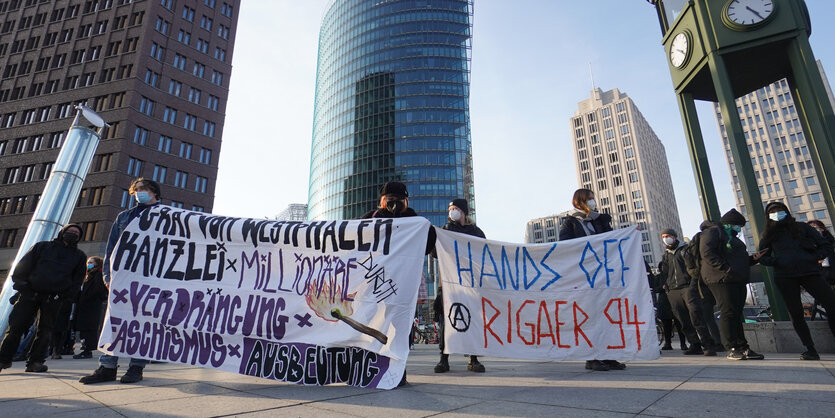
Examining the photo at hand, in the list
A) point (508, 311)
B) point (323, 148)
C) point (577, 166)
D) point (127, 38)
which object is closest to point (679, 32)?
point (508, 311)

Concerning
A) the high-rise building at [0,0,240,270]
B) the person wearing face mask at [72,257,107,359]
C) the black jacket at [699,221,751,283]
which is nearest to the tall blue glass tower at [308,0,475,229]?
the high-rise building at [0,0,240,270]

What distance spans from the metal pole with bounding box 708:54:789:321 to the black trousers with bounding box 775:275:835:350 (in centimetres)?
245

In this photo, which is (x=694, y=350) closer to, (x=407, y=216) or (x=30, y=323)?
(x=407, y=216)

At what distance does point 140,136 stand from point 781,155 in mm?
117433

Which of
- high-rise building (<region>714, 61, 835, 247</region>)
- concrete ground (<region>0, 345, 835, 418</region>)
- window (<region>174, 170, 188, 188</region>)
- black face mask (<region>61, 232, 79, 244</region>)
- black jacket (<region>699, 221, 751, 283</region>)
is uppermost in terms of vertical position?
high-rise building (<region>714, 61, 835, 247</region>)

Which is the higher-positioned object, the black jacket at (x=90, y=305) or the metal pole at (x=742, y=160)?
the metal pole at (x=742, y=160)

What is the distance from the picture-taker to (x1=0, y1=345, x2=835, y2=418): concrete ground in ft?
7.77

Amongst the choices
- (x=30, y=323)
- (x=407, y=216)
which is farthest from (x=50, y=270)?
(x=407, y=216)

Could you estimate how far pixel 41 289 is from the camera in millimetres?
4879

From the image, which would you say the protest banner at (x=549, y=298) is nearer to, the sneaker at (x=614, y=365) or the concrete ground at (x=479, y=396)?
the concrete ground at (x=479, y=396)

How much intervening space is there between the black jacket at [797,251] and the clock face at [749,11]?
17.0 ft

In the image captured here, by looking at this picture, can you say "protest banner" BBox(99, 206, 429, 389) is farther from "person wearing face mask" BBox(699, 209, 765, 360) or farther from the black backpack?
the black backpack

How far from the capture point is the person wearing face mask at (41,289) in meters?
4.72

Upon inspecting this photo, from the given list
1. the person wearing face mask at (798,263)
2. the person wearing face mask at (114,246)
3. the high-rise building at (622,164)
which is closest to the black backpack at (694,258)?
the person wearing face mask at (798,263)
